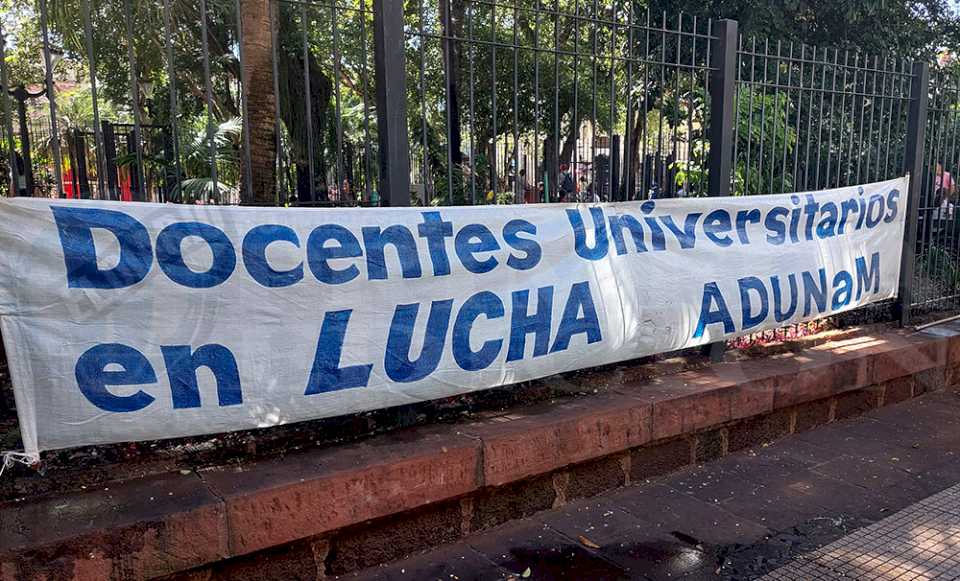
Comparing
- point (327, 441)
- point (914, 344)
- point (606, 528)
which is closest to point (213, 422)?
point (327, 441)

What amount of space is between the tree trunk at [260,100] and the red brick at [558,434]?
7.79ft

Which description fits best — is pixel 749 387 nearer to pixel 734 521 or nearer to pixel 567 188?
pixel 734 521

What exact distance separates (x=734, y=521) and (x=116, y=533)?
9.29ft

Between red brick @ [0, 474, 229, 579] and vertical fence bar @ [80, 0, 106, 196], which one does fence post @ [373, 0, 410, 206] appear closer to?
vertical fence bar @ [80, 0, 106, 196]

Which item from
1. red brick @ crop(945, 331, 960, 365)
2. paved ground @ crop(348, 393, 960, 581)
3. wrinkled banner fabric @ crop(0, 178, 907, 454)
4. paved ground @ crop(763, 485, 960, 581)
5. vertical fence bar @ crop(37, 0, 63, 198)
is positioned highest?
vertical fence bar @ crop(37, 0, 63, 198)

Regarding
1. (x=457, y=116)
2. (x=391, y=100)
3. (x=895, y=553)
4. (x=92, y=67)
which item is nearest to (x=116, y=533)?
(x=92, y=67)

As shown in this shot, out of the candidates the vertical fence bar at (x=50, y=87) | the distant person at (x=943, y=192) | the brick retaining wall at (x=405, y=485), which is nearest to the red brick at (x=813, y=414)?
the brick retaining wall at (x=405, y=485)

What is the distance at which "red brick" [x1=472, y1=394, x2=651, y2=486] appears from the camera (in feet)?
12.0

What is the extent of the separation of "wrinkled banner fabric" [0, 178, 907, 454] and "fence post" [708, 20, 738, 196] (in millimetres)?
245

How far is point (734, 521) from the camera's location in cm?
385

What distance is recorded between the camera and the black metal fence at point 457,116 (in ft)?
11.8

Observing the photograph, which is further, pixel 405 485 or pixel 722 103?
pixel 722 103

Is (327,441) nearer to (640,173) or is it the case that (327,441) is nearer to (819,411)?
(640,173)

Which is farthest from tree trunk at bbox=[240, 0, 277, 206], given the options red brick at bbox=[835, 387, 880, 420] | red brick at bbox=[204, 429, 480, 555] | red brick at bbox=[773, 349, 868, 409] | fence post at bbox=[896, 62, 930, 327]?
fence post at bbox=[896, 62, 930, 327]
